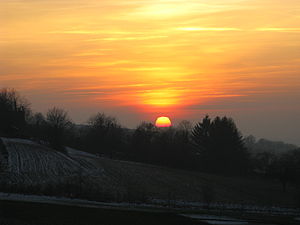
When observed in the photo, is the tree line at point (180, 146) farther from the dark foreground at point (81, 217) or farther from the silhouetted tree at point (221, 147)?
the dark foreground at point (81, 217)

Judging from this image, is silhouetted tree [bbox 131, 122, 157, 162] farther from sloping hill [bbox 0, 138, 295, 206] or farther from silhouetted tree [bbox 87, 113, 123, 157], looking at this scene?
sloping hill [bbox 0, 138, 295, 206]

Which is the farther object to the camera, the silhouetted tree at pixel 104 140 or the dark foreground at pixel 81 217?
the silhouetted tree at pixel 104 140

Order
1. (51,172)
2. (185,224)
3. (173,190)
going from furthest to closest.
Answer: (173,190)
(51,172)
(185,224)

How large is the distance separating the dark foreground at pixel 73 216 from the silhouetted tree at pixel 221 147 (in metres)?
76.6

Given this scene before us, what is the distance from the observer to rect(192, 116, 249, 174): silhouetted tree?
391 ft

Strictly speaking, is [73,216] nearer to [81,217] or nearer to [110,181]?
[81,217]

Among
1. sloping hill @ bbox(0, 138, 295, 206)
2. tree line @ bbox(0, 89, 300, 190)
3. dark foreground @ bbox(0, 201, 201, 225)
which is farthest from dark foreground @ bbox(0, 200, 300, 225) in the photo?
tree line @ bbox(0, 89, 300, 190)

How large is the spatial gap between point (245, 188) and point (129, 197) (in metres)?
37.7

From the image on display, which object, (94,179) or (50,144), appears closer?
(94,179)

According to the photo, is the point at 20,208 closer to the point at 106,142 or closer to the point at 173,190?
the point at 173,190

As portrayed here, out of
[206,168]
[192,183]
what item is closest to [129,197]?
[192,183]

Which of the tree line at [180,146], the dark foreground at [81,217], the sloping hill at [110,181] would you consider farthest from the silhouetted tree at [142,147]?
the dark foreground at [81,217]

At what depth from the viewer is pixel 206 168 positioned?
117938 mm

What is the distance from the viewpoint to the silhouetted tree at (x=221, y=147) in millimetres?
119062
